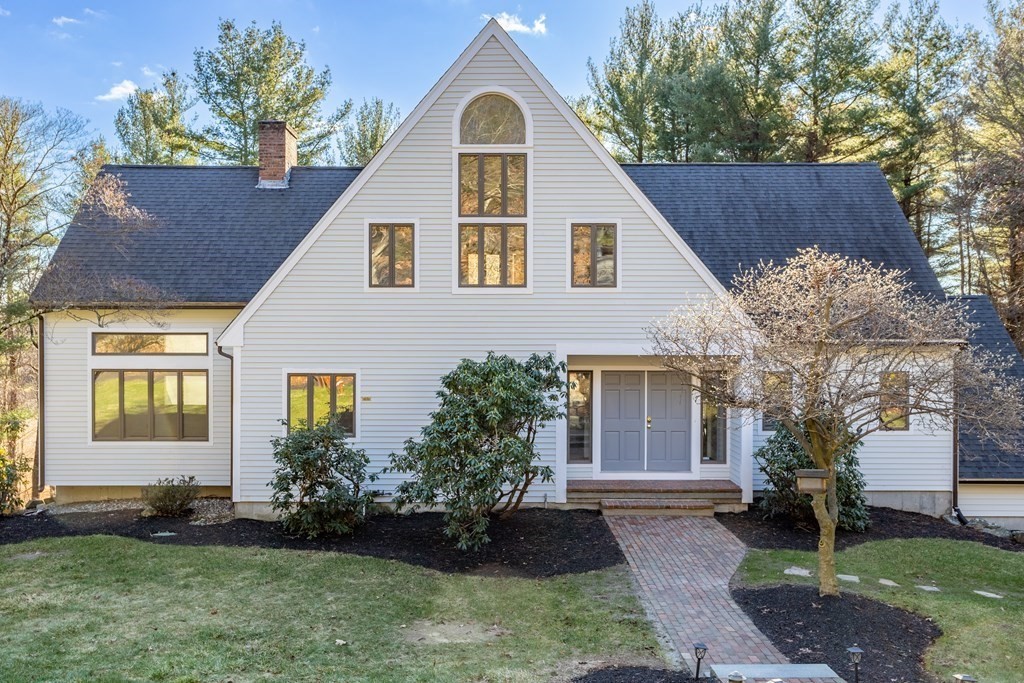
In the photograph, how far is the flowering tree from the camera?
6312mm

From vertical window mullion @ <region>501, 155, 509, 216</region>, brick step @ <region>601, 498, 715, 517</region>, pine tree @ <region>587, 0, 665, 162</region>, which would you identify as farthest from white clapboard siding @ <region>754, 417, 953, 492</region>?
pine tree @ <region>587, 0, 665, 162</region>

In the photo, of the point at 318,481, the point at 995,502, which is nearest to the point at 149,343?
the point at 318,481

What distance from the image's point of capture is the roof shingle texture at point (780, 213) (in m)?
12.7

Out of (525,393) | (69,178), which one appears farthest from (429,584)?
(69,178)

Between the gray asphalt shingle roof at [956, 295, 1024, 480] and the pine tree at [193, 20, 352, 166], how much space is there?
22.8m

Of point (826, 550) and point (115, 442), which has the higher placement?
point (115, 442)

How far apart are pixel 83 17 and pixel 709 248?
19.8 metres

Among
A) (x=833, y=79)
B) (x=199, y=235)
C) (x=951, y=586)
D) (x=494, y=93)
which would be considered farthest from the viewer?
(x=833, y=79)

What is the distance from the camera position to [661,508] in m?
10.6

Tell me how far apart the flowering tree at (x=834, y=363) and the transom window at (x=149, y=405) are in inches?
380

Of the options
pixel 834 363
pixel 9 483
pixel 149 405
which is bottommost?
pixel 9 483

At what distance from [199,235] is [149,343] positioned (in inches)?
104

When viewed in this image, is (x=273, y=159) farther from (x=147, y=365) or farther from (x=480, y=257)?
(x=480, y=257)

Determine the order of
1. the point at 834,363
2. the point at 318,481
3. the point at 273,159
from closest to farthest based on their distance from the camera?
the point at 834,363, the point at 318,481, the point at 273,159
